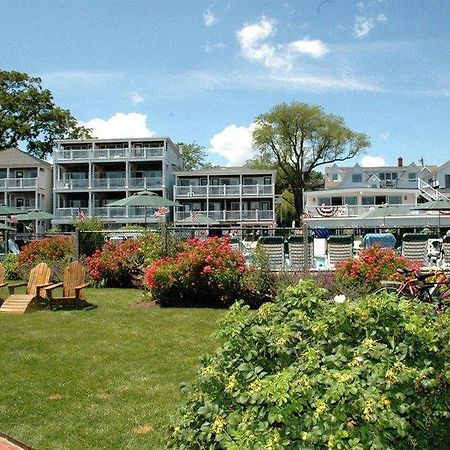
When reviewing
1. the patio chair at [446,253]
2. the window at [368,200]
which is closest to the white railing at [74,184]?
the window at [368,200]

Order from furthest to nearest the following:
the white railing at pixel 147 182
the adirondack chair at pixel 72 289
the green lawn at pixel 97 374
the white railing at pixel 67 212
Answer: the white railing at pixel 147 182
the white railing at pixel 67 212
the adirondack chair at pixel 72 289
the green lawn at pixel 97 374

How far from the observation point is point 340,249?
1455cm

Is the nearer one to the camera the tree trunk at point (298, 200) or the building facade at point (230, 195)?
the building facade at point (230, 195)

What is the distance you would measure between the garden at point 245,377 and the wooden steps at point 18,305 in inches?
40.4

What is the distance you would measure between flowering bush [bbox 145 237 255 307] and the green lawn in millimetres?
1029

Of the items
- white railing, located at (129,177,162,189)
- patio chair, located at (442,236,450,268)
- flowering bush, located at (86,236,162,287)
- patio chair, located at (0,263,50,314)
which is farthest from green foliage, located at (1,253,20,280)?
white railing, located at (129,177,162,189)

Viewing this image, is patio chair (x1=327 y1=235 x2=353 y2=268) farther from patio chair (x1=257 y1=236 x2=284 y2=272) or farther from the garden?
the garden

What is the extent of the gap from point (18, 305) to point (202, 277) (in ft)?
13.3

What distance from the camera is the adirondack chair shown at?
12094mm

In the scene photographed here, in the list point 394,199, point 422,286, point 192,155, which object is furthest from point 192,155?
point 422,286

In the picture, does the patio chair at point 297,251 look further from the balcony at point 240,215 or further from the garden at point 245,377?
the balcony at point 240,215

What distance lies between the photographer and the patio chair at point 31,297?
11.7 m

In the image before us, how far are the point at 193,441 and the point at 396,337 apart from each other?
1340mm

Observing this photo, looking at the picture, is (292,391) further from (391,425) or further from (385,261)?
(385,261)
